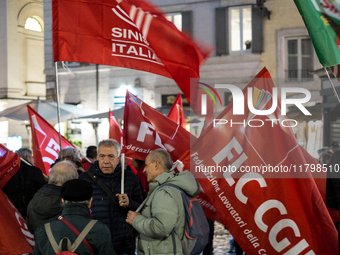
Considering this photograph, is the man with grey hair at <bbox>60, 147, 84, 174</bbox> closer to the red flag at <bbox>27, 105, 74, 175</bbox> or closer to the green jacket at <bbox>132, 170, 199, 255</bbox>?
the red flag at <bbox>27, 105, 74, 175</bbox>

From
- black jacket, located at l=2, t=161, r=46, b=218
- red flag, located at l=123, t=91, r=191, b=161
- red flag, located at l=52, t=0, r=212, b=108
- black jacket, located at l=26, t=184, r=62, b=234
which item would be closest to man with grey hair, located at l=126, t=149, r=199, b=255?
black jacket, located at l=26, t=184, r=62, b=234

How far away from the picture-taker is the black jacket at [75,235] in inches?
105

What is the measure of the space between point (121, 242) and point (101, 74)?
15661 millimetres

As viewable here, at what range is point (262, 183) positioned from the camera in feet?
12.2

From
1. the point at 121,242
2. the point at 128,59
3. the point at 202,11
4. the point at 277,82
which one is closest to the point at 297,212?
the point at 121,242

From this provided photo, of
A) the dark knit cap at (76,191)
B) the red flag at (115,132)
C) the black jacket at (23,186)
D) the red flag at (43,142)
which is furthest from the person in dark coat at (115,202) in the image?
the red flag at (115,132)

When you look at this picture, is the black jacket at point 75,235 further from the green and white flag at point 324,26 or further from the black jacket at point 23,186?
the black jacket at point 23,186

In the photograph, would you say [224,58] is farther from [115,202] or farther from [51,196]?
[51,196]

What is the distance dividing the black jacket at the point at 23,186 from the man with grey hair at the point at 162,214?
2.12 m

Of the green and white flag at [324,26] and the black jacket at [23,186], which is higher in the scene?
the green and white flag at [324,26]

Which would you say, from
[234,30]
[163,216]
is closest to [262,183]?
[163,216]

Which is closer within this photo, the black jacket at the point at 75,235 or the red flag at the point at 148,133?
the black jacket at the point at 75,235

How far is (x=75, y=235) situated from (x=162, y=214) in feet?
2.38

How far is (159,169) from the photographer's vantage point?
3.53 metres
